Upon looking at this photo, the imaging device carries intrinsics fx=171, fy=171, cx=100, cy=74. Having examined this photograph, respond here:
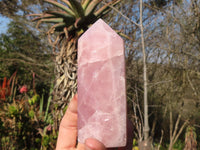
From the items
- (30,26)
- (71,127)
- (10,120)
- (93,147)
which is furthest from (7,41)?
(93,147)

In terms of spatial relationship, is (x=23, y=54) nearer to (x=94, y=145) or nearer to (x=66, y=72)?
(x=66, y=72)

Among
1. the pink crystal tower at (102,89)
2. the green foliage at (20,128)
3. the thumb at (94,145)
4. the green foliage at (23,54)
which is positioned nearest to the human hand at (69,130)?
the pink crystal tower at (102,89)

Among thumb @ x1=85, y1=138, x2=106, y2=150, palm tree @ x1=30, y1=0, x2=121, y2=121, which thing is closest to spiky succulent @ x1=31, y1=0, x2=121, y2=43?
palm tree @ x1=30, y1=0, x2=121, y2=121

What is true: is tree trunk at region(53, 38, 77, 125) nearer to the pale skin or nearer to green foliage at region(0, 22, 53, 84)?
the pale skin

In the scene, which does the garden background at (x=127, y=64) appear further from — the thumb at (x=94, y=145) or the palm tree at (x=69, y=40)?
the thumb at (x=94, y=145)

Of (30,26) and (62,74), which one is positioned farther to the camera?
(30,26)

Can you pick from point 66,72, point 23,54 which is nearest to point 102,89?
point 66,72

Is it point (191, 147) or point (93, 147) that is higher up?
point (93, 147)

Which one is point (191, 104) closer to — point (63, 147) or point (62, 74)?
point (62, 74)
